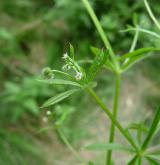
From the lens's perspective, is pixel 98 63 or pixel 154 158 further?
pixel 154 158

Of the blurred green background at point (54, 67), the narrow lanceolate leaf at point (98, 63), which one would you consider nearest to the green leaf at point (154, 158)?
the narrow lanceolate leaf at point (98, 63)

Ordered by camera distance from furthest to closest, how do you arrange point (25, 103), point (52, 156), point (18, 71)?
point (18, 71), point (52, 156), point (25, 103)

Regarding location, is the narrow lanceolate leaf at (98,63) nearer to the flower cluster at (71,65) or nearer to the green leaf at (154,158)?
the flower cluster at (71,65)

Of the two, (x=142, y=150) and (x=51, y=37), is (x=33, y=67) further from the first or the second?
(x=142, y=150)

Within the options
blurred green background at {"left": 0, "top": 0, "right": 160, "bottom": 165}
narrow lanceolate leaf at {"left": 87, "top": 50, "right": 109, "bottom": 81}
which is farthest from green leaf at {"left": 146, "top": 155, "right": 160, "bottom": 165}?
blurred green background at {"left": 0, "top": 0, "right": 160, "bottom": 165}

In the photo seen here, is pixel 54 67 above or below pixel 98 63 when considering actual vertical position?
above

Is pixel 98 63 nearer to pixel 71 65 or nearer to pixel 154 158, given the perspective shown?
pixel 71 65

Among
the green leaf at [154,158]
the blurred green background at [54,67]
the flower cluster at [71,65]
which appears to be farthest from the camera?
the blurred green background at [54,67]

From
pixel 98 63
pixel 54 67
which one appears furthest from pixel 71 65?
pixel 54 67

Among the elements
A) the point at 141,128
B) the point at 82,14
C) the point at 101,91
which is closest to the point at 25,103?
the point at 101,91
